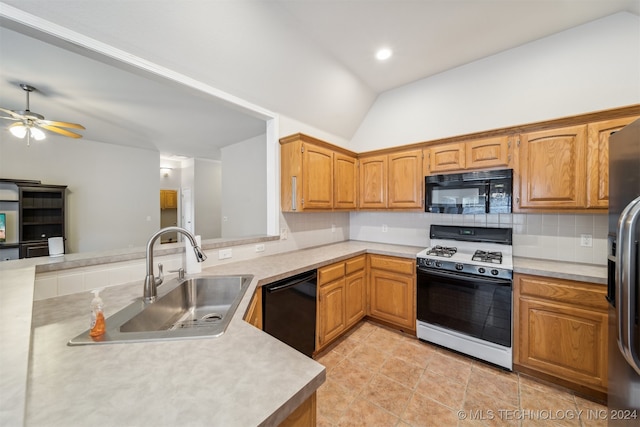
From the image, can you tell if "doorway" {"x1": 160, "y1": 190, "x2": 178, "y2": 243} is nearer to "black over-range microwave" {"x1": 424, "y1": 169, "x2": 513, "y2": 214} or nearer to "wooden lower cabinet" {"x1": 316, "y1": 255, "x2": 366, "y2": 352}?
"wooden lower cabinet" {"x1": 316, "y1": 255, "x2": 366, "y2": 352}

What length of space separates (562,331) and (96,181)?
7.32m

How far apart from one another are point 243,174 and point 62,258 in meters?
3.38

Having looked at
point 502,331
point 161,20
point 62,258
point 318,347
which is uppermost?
point 161,20

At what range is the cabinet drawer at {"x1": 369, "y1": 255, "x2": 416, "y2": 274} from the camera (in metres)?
2.48

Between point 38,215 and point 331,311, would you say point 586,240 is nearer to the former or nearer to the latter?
point 331,311

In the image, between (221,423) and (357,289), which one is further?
(357,289)

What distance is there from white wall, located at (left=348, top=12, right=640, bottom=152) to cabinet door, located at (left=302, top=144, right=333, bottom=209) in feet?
3.52

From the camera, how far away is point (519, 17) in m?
2.04

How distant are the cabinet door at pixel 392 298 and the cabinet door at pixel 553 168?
133 centimetres

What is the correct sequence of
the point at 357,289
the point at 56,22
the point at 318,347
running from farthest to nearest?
the point at 357,289 → the point at 318,347 → the point at 56,22

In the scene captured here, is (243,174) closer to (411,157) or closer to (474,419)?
(411,157)

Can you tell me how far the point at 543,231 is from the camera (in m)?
2.28

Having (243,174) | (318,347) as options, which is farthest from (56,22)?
(243,174)

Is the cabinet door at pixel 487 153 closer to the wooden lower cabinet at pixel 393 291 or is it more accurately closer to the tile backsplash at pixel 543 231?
the tile backsplash at pixel 543 231
